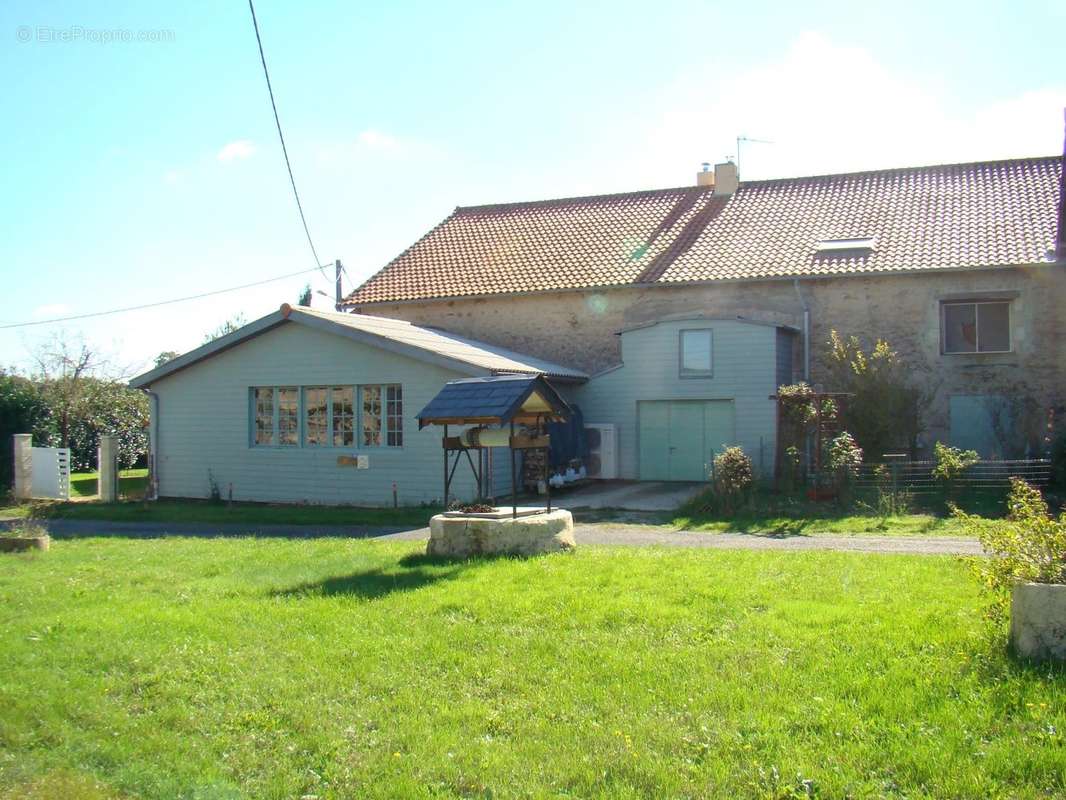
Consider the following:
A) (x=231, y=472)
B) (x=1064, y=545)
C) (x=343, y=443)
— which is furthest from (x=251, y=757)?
(x=231, y=472)

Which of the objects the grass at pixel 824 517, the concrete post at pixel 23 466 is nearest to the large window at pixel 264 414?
the concrete post at pixel 23 466

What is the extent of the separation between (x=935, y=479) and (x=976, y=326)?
6696 mm

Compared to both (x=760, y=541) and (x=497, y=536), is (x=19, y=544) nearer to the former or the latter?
(x=497, y=536)

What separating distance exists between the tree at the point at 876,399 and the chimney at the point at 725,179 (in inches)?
341

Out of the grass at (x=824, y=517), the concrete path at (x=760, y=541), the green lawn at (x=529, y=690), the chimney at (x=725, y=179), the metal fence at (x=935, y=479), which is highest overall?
the chimney at (x=725, y=179)

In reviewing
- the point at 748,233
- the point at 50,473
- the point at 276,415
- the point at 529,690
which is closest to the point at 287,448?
the point at 276,415

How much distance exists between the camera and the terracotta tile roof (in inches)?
886

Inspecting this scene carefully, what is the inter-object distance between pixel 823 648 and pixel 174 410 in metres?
18.5

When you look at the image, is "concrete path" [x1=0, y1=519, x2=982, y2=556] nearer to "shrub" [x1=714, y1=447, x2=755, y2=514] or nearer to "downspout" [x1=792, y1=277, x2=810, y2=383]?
"shrub" [x1=714, y1=447, x2=755, y2=514]

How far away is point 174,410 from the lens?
21.8 metres

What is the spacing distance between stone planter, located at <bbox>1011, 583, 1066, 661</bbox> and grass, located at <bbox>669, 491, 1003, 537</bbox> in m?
7.54

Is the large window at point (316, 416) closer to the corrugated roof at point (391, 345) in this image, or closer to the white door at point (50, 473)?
the corrugated roof at point (391, 345)

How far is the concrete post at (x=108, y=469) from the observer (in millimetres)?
21641

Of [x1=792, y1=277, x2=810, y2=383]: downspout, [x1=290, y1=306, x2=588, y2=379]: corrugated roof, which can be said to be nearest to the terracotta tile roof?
Result: [x1=792, y1=277, x2=810, y2=383]: downspout
